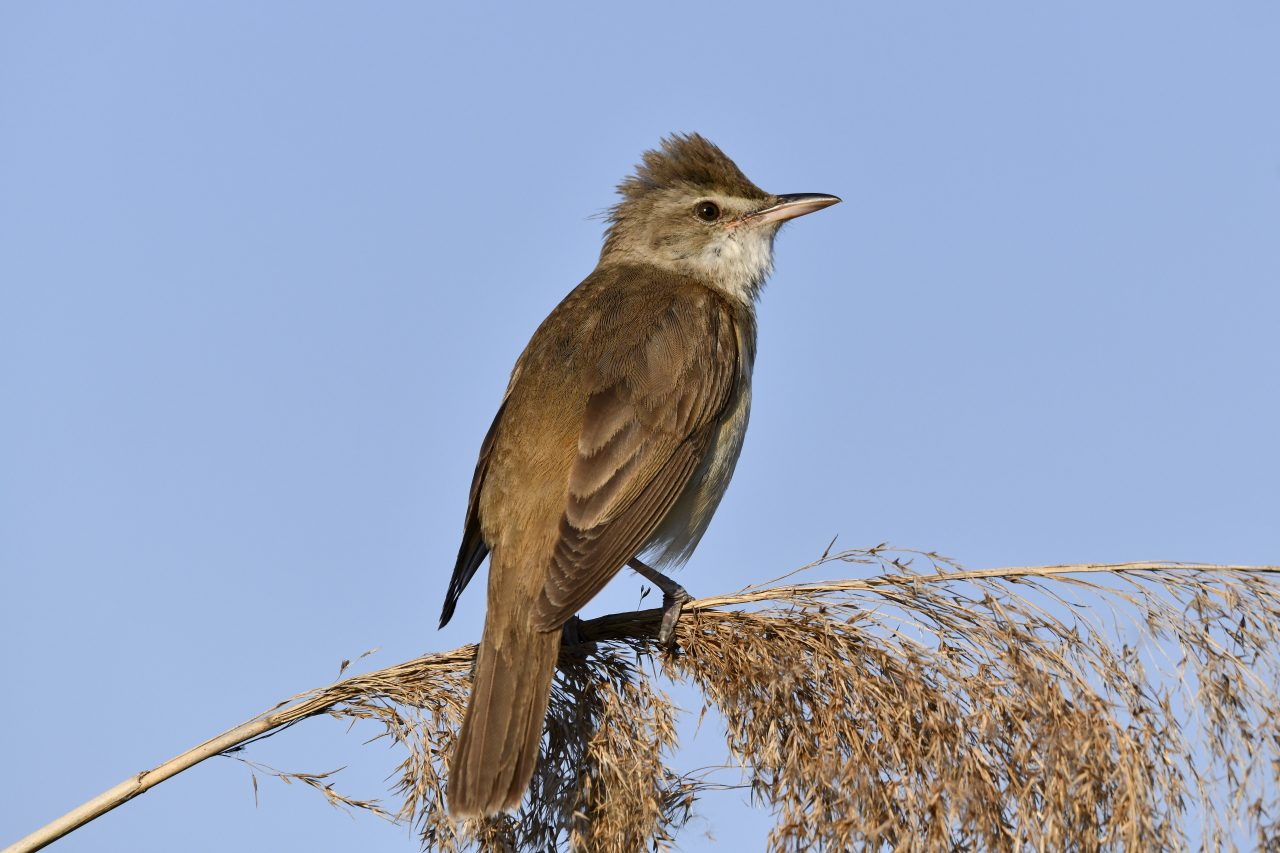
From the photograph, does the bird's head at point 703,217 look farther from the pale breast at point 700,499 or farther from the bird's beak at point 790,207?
the pale breast at point 700,499

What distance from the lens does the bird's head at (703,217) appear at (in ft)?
19.0

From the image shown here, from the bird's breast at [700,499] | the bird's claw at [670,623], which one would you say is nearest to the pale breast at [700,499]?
the bird's breast at [700,499]

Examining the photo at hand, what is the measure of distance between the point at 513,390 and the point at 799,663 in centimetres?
210

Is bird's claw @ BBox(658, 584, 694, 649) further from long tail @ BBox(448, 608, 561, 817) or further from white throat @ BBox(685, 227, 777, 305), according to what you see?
white throat @ BBox(685, 227, 777, 305)

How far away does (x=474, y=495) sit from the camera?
455 centimetres

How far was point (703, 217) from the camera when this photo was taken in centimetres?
591

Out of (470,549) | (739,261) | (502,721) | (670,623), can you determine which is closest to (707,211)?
(739,261)

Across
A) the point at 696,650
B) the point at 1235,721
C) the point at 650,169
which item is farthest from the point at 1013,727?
the point at 650,169

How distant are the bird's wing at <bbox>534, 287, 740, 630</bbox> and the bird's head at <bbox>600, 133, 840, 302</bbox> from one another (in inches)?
19.2

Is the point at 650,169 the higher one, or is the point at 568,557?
the point at 650,169

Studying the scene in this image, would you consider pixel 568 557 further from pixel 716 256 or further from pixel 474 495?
pixel 716 256

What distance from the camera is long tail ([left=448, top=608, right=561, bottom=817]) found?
3205 mm

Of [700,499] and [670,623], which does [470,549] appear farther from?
[670,623]

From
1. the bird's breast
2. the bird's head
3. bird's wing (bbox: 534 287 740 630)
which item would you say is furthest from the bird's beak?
the bird's breast
